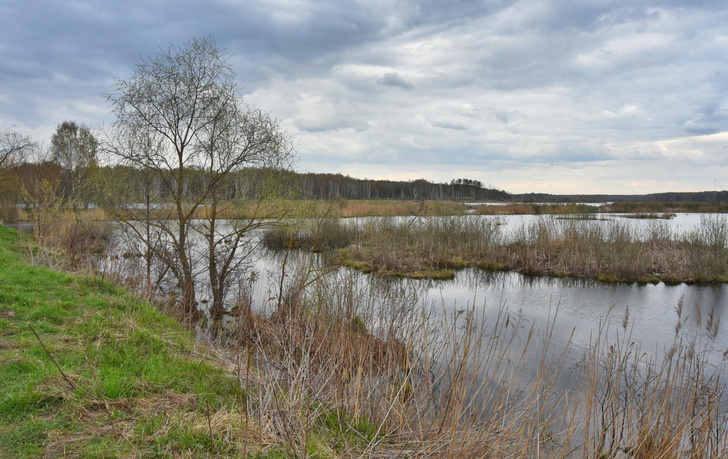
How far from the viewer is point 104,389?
3.64 metres

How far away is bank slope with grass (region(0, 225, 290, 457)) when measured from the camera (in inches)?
118

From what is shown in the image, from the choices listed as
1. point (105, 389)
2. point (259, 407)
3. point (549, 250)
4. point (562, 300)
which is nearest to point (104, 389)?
point (105, 389)

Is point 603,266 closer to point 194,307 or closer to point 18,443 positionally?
point 194,307

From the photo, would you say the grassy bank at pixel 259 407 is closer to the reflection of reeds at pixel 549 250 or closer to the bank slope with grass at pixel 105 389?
the bank slope with grass at pixel 105 389

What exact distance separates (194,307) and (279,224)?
2.76 meters

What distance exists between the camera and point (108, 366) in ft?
14.0

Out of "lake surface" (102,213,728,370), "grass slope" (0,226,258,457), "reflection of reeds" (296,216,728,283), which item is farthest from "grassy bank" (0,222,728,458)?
"reflection of reeds" (296,216,728,283)

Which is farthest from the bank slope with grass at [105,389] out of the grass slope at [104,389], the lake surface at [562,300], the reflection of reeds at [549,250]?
the reflection of reeds at [549,250]

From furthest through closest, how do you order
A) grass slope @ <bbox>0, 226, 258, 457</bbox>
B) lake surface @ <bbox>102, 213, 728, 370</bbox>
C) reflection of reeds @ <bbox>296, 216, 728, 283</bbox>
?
reflection of reeds @ <bbox>296, 216, 728, 283</bbox>, lake surface @ <bbox>102, 213, 728, 370</bbox>, grass slope @ <bbox>0, 226, 258, 457</bbox>

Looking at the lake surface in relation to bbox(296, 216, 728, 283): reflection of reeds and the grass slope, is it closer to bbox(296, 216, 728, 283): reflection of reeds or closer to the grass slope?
bbox(296, 216, 728, 283): reflection of reeds

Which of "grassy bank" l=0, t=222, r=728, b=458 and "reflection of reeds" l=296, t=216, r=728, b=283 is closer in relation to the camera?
"grassy bank" l=0, t=222, r=728, b=458

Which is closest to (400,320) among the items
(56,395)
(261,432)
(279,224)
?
(261,432)

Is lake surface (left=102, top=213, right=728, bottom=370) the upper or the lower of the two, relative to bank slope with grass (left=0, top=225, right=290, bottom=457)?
lower

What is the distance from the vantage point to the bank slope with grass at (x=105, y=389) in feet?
9.84
